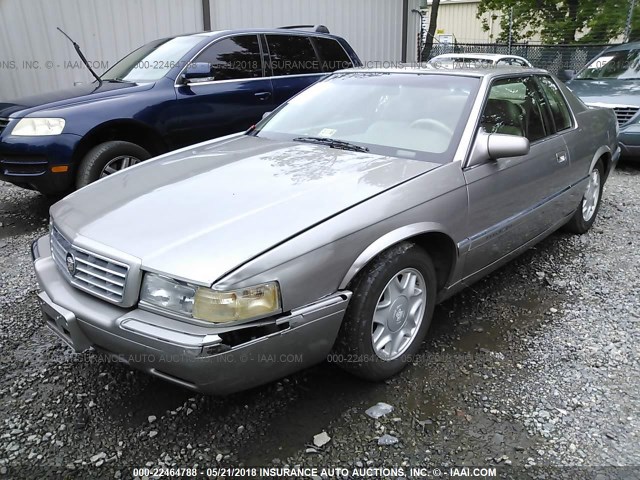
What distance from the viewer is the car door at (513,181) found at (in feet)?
9.78

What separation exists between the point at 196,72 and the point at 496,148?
3410 mm

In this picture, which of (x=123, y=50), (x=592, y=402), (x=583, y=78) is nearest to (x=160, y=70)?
(x=123, y=50)

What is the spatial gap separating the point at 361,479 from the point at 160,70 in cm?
470

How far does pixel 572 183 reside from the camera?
4.01 metres

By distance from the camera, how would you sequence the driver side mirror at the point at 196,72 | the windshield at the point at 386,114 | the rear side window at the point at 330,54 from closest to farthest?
the windshield at the point at 386,114 → the driver side mirror at the point at 196,72 → the rear side window at the point at 330,54

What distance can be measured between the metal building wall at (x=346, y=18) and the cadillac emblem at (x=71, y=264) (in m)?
7.67

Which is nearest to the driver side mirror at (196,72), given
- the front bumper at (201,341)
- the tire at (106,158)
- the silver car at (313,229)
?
the tire at (106,158)

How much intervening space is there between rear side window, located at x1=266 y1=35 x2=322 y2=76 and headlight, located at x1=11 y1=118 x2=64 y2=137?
2.50 m

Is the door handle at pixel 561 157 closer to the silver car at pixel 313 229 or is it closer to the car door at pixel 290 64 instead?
the silver car at pixel 313 229

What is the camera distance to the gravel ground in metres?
2.22

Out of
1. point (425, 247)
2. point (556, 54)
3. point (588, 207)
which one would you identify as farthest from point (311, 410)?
point (556, 54)

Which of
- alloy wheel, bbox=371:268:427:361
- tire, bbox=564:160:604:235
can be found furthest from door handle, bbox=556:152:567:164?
alloy wheel, bbox=371:268:427:361

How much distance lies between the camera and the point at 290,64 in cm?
638

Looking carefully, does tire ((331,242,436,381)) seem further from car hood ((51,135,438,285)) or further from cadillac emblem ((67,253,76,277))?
→ cadillac emblem ((67,253,76,277))
